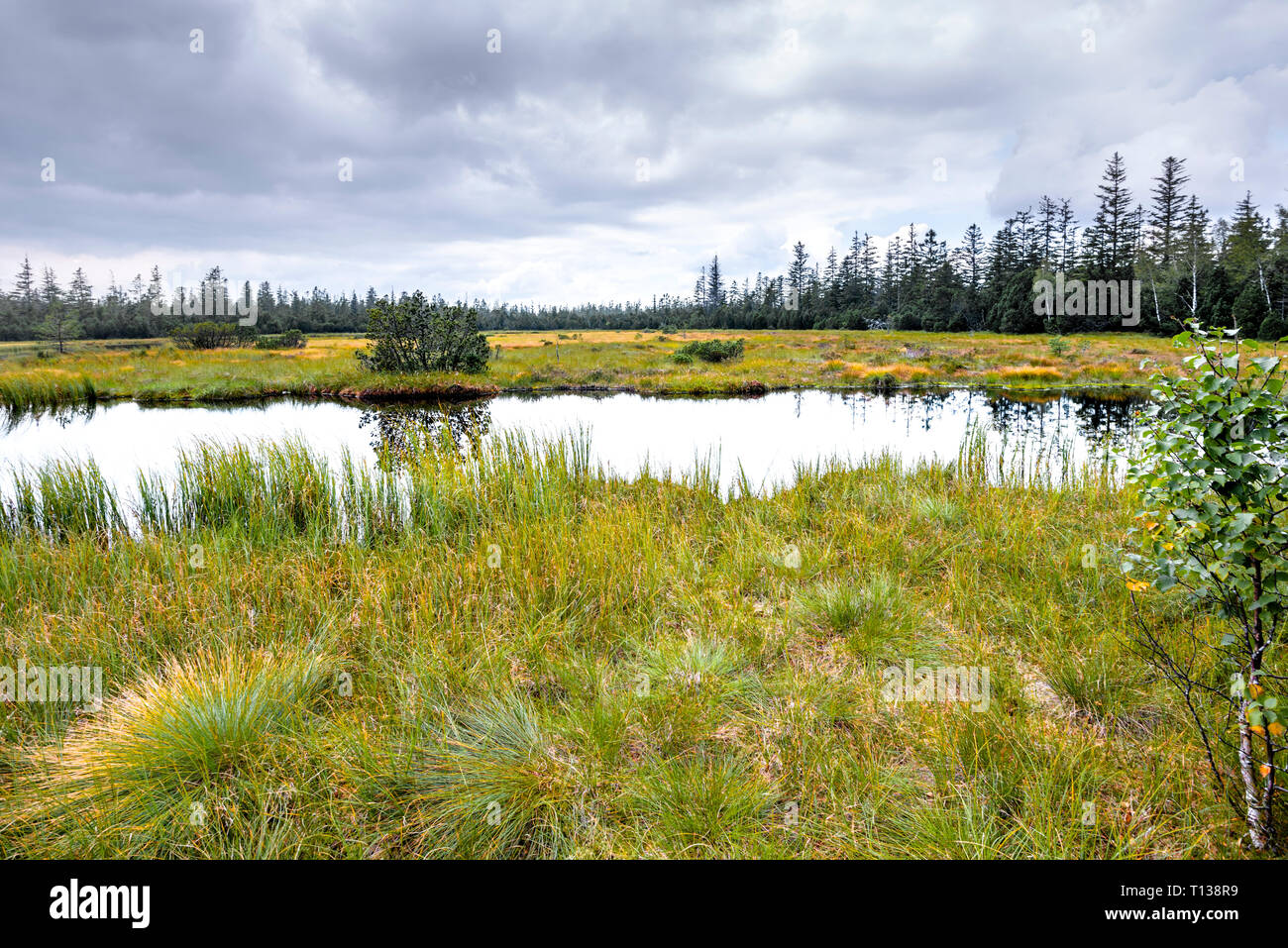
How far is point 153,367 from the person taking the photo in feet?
97.3

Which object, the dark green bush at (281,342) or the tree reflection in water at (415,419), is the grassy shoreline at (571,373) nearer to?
the tree reflection in water at (415,419)

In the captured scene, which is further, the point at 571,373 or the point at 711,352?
the point at 711,352

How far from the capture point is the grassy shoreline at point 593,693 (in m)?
2.52

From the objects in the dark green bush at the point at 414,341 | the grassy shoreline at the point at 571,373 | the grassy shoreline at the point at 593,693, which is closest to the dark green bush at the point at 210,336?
the grassy shoreline at the point at 571,373

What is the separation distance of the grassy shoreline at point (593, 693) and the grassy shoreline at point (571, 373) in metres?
20.6

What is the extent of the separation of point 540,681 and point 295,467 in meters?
5.33

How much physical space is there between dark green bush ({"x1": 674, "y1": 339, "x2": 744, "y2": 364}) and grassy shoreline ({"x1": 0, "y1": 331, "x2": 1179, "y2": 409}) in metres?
0.79

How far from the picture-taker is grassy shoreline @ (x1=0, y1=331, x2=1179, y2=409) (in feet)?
80.7

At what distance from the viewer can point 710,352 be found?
3519 centimetres

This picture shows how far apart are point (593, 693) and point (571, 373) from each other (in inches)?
1070

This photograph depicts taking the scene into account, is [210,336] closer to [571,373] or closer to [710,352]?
[571,373]

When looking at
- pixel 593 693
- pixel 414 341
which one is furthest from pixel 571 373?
pixel 593 693
